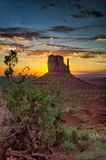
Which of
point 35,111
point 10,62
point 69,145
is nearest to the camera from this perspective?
point 35,111

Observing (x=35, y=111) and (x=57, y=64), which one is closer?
(x=35, y=111)

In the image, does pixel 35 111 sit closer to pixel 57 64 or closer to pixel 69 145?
pixel 69 145

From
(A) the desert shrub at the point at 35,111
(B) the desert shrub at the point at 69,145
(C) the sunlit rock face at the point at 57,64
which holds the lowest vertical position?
(B) the desert shrub at the point at 69,145

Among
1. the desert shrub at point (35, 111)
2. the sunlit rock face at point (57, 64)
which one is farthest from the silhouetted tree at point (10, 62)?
the desert shrub at point (35, 111)

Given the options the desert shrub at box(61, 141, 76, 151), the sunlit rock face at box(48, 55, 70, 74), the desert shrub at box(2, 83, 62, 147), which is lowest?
the desert shrub at box(61, 141, 76, 151)

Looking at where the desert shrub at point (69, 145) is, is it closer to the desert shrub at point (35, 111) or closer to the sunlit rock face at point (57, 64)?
the desert shrub at point (35, 111)

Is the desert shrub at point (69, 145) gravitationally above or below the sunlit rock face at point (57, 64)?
below

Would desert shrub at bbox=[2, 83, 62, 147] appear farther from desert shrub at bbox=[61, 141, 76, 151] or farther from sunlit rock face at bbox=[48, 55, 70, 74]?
sunlit rock face at bbox=[48, 55, 70, 74]

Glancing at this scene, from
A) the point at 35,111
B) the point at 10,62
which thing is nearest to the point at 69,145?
the point at 35,111

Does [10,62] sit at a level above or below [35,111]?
above

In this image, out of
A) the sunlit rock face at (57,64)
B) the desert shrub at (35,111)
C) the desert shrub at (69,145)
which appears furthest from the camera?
the sunlit rock face at (57,64)

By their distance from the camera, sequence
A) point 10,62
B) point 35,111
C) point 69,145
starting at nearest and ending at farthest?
point 35,111
point 69,145
point 10,62

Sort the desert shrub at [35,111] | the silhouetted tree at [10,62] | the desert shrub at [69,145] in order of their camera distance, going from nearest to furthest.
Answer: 1. the desert shrub at [35,111]
2. the desert shrub at [69,145]
3. the silhouetted tree at [10,62]

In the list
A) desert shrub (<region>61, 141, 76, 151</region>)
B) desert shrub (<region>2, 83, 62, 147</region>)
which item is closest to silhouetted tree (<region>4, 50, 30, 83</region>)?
desert shrub (<region>2, 83, 62, 147</region>)
